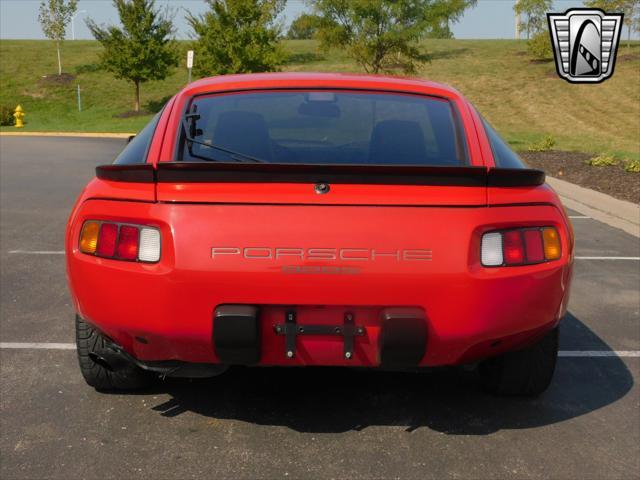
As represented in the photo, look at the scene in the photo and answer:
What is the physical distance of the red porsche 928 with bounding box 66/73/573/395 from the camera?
9.13ft

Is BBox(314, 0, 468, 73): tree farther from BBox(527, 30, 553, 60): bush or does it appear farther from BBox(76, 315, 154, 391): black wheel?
BBox(527, 30, 553, 60): bush

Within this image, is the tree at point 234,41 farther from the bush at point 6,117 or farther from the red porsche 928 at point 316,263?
the red porsche 928 at point 316,263

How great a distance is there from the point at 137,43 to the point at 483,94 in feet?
63.8

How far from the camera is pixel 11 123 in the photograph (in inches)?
1359

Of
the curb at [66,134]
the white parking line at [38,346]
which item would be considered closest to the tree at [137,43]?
the curb at [66,134]

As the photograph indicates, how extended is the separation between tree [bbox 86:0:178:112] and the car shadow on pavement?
35118 millimetres

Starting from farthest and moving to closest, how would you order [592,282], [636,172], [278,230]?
[636,172]
[592,282]
[278,230]

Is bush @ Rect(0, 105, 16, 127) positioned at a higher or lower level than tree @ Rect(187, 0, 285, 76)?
→ lower

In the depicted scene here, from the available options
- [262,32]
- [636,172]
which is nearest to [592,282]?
[636,172]

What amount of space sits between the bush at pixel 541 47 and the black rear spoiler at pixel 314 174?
5188cm

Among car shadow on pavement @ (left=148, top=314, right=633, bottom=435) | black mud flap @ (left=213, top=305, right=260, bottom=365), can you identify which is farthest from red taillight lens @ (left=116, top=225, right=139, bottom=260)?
car shadow on pavement @ (left=148, top=314, right=633, bottom=435)

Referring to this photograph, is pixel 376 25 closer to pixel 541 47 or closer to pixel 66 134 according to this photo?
pixel 66 134

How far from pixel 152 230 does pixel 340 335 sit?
858 mm

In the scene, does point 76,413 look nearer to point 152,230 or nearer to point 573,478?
point 152,230
